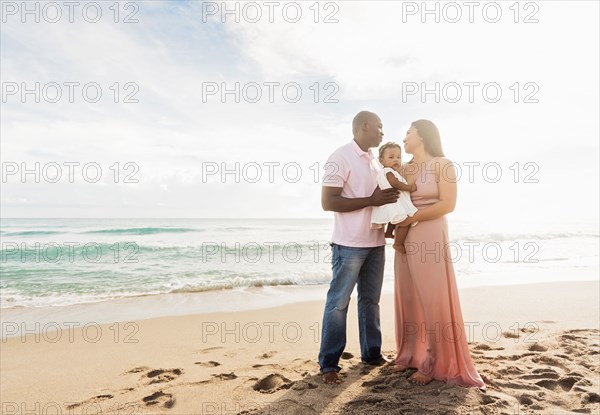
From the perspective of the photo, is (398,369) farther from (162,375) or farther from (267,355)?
(162,375)

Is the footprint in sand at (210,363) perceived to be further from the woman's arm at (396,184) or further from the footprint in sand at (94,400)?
the woman's arm at (396,184)

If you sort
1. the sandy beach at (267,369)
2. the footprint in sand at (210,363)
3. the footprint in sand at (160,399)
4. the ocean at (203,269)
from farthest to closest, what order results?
the ocean at (203,269)
the footprint in sand at (210,363)
the footprint in sand at (160,399)
the sandy beach at (267,369)

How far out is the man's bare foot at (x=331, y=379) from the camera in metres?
3.56

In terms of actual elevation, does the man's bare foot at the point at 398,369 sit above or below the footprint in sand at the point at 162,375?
above

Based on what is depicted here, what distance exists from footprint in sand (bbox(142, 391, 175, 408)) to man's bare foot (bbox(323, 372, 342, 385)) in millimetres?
1290

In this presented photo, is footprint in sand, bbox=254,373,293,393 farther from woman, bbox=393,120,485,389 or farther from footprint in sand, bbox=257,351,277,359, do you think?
woman, bbox=393,120,485,389

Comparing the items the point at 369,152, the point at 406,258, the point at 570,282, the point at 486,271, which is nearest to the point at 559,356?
the point at 406,258

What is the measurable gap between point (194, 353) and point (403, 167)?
319 cm

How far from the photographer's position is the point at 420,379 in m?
3.46

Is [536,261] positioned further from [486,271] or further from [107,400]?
[107,400]

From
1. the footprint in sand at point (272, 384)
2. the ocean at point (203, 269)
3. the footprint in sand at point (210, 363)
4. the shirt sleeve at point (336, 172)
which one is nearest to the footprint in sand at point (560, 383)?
the footprint in sand at point (272, 384)

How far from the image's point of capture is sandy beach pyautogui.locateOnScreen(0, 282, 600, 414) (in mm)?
3205

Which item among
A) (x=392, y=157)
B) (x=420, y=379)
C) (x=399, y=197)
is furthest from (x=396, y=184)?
(x=420, y=379)

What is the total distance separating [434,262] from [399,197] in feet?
2.06
